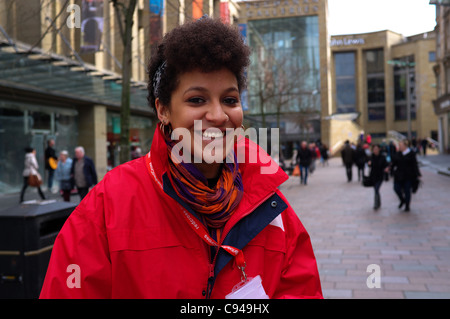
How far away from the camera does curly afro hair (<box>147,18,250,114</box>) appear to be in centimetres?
157

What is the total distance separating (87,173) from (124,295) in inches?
353

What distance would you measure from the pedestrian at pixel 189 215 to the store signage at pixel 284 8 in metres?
43.7

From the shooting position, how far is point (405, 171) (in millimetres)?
10227

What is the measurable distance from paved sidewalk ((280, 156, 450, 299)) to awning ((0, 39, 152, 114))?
19.8ft

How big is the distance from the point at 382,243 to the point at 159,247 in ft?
21.0

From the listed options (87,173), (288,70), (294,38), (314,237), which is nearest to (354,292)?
(314,237)

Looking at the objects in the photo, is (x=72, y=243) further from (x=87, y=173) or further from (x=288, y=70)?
(x=288, y=70)

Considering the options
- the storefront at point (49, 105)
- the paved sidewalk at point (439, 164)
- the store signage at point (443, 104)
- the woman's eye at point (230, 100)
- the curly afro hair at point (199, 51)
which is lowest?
the paved sidewalk at point (439, 164)

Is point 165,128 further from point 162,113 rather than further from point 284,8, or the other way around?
point 284,8

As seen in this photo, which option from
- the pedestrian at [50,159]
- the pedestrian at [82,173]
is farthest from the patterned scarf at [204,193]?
the pedestrian at [50,159]

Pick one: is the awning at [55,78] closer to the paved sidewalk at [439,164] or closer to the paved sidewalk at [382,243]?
the paved sidewalk at [382,243]

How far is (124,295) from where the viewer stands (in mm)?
1459

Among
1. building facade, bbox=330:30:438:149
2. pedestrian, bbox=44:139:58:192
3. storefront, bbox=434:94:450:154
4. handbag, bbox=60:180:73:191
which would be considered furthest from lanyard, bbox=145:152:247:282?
building facade, bbox=330:30:438:149

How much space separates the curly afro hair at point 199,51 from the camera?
5.16 feet
